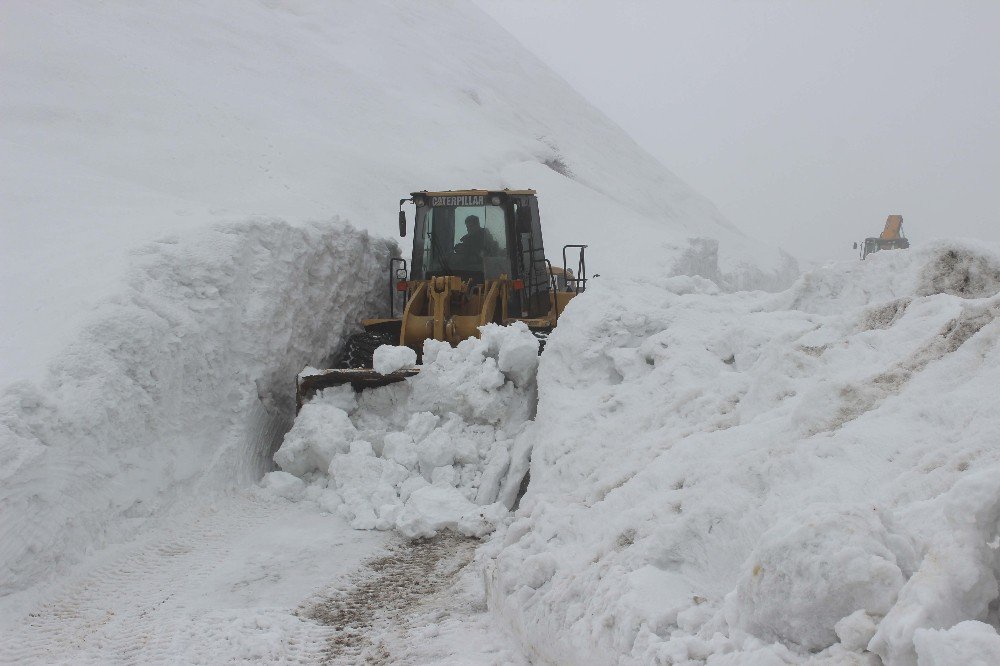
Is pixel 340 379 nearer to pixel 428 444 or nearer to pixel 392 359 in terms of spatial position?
pixel 392 359

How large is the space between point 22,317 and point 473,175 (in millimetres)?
15749

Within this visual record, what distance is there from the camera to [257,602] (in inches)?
187

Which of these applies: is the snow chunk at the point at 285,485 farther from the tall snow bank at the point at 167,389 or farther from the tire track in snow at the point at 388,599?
the tire track in snow at the point at 388,599

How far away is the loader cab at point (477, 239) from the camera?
1016 centimetres

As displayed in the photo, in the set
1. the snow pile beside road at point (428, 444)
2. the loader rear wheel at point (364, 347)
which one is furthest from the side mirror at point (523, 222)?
the snow pile beside road at point (428, 444)

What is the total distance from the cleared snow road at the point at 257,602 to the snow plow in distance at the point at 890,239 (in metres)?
24.0

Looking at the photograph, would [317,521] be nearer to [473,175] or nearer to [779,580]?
[779,580]

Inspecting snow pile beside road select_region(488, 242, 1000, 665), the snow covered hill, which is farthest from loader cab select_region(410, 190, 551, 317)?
snow pile beside road select_region(488, 242, 1000, 665)

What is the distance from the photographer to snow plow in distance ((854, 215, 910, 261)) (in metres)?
26.6

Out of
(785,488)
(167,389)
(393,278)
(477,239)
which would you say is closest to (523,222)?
(477,239)

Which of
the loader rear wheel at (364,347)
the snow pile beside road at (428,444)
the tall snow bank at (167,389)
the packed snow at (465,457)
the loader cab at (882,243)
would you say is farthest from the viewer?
the loader cab at (882,243)

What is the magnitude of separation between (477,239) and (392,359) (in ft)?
9.41

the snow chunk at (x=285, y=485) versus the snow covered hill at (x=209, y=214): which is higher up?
the snow covered hill at (x=209, y=214)

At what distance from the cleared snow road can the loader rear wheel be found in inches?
114
